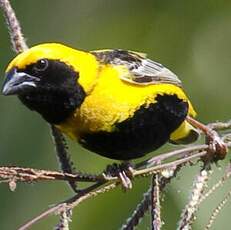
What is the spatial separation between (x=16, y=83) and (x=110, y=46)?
1.03 m

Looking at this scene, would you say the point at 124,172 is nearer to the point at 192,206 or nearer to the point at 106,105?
the point at 106,105

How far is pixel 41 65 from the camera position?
2.57 metres

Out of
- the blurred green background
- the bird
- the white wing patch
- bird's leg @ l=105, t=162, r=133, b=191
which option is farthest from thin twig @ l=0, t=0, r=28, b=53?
the blurred green background

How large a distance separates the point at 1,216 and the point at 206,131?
1.12 metres

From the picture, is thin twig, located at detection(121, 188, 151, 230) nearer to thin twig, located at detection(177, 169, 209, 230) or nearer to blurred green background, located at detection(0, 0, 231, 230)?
thin twig, located at detection(177, 169, 209, 230)

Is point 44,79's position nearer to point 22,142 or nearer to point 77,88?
point 77,88

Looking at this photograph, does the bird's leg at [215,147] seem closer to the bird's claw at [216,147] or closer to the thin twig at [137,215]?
the bird's claw at [216,147]

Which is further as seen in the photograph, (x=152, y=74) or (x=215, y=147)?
(x=152, y=74)

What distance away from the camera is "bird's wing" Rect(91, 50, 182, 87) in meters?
2.94

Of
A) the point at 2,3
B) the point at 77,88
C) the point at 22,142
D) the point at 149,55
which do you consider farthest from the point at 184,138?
the point at 2,3

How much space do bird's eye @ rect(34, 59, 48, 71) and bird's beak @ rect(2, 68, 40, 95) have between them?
41mm

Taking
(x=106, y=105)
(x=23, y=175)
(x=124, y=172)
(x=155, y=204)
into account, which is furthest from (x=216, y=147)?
(x=23, y=175)

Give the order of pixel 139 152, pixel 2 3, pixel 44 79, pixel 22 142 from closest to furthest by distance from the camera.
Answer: pixel 2 3
pixel 44 79
pixel 139 152
pixel 22 142

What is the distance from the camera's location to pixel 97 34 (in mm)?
3490
